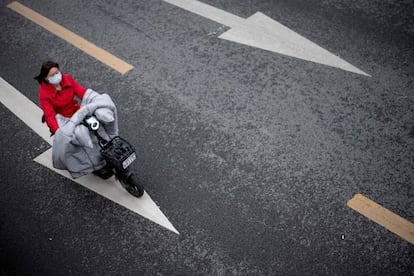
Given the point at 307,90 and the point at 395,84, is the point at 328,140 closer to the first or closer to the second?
the point at 307,90

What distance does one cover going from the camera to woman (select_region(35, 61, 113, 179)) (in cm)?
398

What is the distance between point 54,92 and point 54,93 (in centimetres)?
1

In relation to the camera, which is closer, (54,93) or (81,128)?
(81,128)

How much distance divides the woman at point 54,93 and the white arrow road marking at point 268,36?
10.4 ft

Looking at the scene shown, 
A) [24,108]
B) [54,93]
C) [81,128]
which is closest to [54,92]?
[54,93]

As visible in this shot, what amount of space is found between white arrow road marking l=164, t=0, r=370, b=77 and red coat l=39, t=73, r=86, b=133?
3151 millimetres

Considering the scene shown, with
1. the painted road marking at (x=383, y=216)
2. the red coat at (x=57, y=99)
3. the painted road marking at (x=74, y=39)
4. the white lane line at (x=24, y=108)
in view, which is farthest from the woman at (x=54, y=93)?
the painted road marking at (x=383, y=216)

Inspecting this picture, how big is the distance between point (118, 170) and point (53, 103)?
3.28 ft

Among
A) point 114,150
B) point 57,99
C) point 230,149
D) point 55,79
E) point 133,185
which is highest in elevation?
point 55,79

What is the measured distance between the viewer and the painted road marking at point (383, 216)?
13.7 ft

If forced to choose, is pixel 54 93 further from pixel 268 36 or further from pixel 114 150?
pixel 268 36

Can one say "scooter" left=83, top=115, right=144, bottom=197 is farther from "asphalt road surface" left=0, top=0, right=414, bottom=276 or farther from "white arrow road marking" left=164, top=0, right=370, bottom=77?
"white arrow road marking" left=164, top=0, right=370, bottom=77

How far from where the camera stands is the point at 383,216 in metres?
4.30

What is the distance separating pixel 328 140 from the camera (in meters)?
5.06
